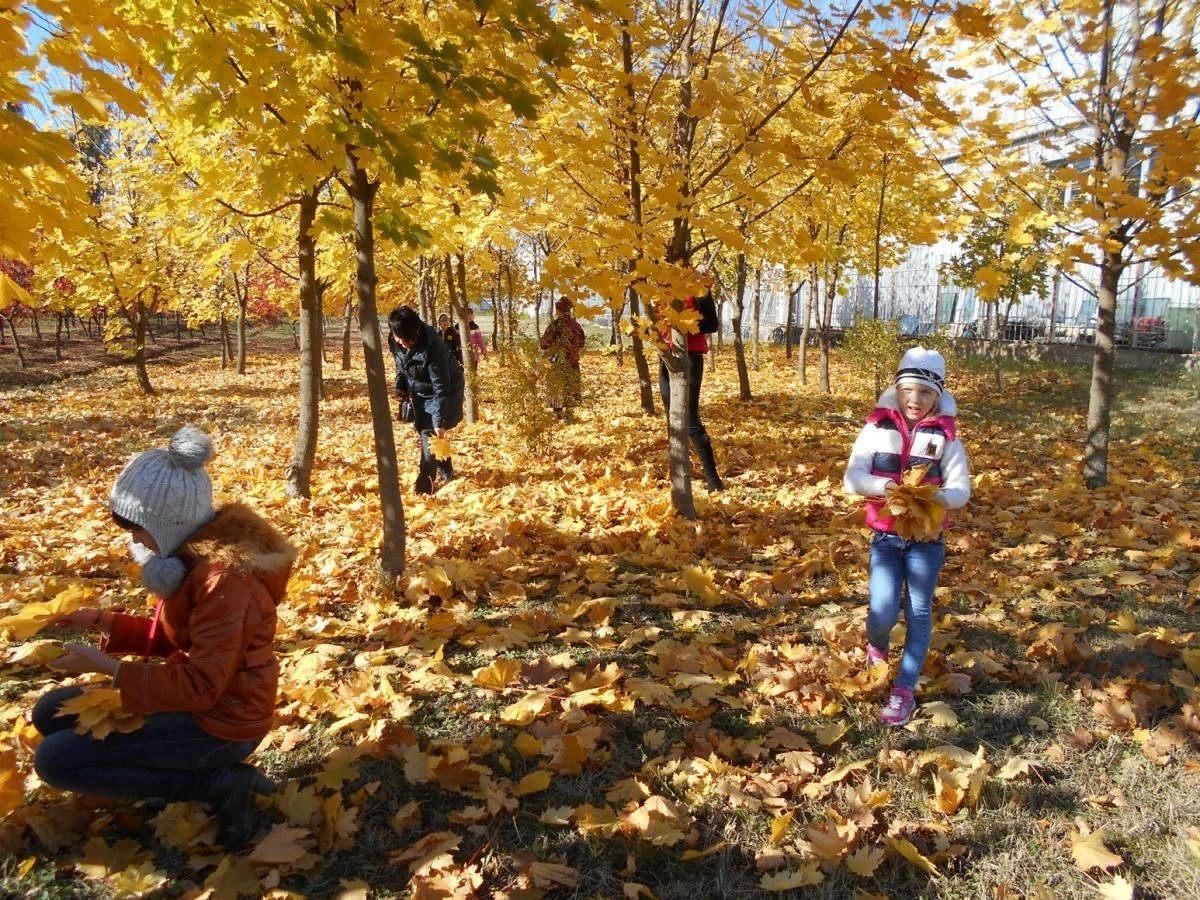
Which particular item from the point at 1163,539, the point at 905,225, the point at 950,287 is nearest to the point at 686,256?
the point at 1163,539

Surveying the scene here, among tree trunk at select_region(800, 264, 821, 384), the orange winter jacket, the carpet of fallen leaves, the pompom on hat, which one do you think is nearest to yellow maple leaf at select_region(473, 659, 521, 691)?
the carpet of fallen leaves

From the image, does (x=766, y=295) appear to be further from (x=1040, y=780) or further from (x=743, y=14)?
(x=1040, y=780)

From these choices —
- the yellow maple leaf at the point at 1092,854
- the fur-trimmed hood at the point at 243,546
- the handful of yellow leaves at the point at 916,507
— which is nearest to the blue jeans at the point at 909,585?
the handful of yellow leaves at the point at 916,507

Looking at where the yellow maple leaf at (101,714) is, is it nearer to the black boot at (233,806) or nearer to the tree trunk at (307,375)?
the black boot at (233,806)

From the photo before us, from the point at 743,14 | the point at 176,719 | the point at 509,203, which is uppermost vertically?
the point at 743,14

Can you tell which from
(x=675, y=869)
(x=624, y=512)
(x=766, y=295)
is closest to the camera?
(x=675, y=869)

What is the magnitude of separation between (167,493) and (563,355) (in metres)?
7.10

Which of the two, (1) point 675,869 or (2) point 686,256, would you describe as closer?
(1) point 675,869

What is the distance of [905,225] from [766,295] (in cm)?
2096

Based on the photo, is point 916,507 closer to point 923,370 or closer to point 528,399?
point 923,370

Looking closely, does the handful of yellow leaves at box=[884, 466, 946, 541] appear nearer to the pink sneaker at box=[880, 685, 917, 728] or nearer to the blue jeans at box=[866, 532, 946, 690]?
the blue jeans at box=[866, 532, 946, 690]

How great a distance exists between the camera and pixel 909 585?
9.44ft

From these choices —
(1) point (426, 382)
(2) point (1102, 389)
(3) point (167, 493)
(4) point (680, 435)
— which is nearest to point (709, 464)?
(4) point (680, 435)

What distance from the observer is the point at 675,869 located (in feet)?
6.97
